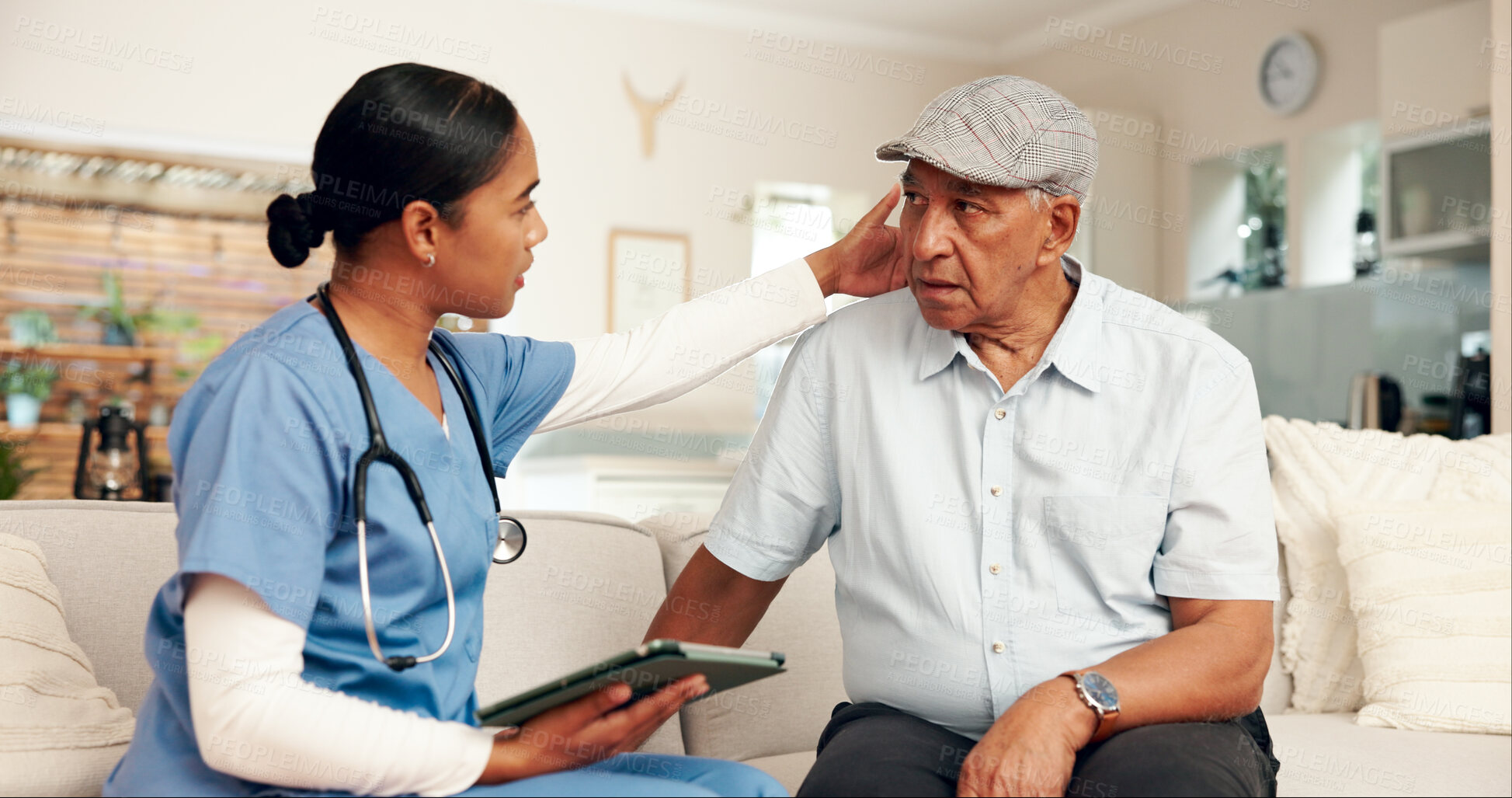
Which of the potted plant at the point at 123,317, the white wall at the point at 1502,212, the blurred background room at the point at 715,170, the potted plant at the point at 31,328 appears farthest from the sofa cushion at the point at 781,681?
the potted plant at the point at 31,328

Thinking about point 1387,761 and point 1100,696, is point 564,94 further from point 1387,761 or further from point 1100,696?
point 1100,696

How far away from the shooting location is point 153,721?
41.2 inches

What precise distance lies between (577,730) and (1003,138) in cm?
83

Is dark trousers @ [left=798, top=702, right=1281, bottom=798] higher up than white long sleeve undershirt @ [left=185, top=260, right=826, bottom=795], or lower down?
lower down

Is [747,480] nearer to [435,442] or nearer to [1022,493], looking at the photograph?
[1022,493]

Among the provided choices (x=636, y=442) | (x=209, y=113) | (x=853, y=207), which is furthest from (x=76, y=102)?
(x=853, y=207)

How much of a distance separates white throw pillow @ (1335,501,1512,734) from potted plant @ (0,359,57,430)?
17.7 feet

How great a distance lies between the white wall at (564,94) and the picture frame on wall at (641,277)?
0.19ft

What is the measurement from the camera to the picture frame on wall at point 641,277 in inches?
210

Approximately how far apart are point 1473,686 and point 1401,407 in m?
2.21

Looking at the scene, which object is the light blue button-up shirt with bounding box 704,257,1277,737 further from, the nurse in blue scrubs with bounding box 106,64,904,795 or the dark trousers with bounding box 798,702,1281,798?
the nurse in blue scrubs with bounding box 106,64,904,795

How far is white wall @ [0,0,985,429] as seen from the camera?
4.66m

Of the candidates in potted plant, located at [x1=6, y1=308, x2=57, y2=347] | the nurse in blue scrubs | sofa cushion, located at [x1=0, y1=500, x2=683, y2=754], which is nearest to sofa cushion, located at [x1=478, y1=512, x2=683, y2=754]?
sofa cushion, located at [x1=0, y1=500, x2=683, y2=754]

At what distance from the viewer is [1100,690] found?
51.4 inches
